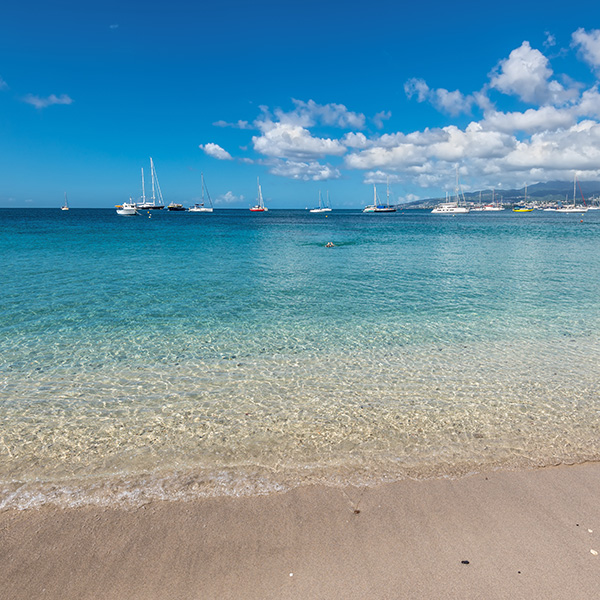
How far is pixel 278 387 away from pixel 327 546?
4583mm

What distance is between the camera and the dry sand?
4.05 meters

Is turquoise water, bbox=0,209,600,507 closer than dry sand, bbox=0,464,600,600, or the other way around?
dry sand, bbox=0,464,600,600

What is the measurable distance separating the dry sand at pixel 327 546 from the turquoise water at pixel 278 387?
45cm

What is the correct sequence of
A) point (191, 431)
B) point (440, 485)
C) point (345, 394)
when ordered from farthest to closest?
point (345, 394) → point (191, 431) → point (440, 485)

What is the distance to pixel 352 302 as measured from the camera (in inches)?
688

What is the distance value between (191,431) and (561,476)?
597 cm

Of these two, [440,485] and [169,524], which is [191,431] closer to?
[169,524]

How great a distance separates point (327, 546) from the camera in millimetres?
4562

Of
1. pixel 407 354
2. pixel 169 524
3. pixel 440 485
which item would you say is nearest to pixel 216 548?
pixel 169 524

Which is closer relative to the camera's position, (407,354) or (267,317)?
(407,354)

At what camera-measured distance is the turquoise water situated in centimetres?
614

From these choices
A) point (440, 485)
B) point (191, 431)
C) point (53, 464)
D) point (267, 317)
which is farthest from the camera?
point (267, 317)

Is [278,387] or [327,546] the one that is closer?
[327,546]

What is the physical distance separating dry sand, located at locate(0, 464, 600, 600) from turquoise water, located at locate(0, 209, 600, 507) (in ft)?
1.47
